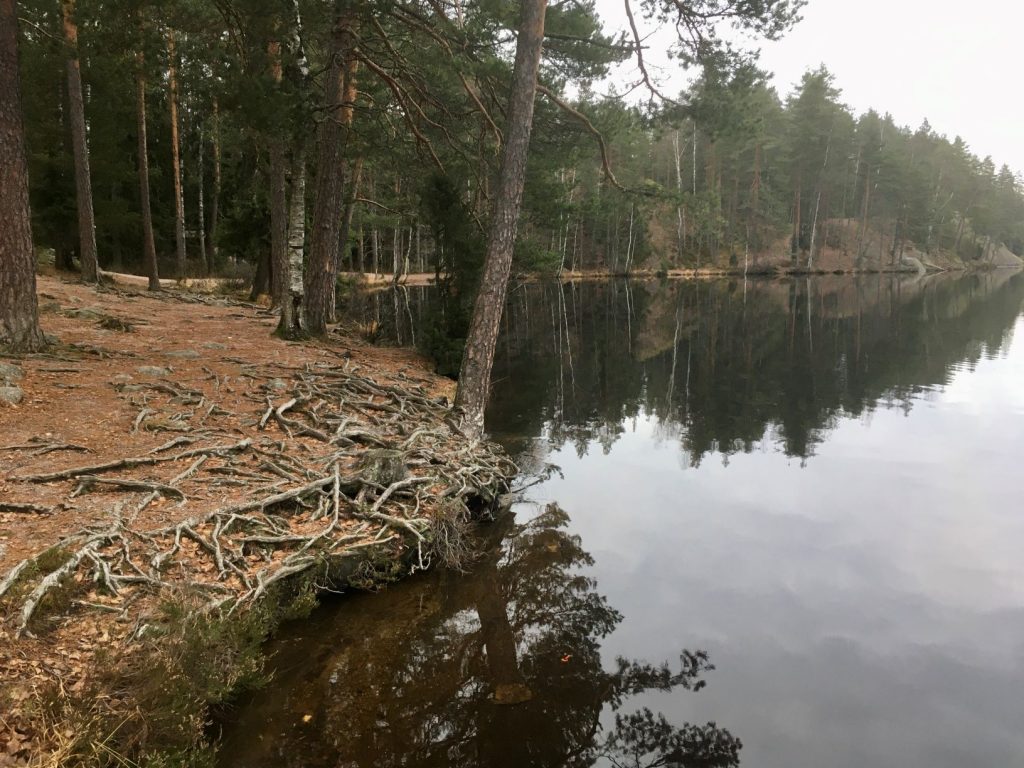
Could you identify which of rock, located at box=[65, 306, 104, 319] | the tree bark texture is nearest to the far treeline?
the tree bark texture

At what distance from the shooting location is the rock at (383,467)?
6.76 meters

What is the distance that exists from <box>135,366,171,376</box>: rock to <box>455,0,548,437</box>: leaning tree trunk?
4206mm

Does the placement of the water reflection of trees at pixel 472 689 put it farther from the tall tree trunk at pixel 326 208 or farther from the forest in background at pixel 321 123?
the tall tree trunk at pixel 326 208

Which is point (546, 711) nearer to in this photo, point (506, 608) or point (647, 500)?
point (506, 608)

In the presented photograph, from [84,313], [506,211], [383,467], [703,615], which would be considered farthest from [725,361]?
[84,313]

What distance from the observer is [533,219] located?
1680 cm

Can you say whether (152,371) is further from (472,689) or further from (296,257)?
(472,689)

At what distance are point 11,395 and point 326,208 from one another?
716 cm

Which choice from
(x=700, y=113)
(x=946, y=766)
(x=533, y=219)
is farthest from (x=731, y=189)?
(x=946, y=766)

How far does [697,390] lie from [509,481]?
835 centimetres

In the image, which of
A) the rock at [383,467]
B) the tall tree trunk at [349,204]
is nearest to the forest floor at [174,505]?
the rock at [383,467]

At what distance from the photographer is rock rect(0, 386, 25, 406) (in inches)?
270

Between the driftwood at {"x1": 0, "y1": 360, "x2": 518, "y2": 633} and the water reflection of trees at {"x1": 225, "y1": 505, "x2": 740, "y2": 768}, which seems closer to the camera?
the water reflection of trees at {"x1": 225, "y1": 505, "x2": 740, "y2": 768}

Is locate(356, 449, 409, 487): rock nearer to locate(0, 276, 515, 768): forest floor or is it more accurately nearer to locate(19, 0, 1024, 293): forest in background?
locate(0, 276, 515, 768): forest floor
